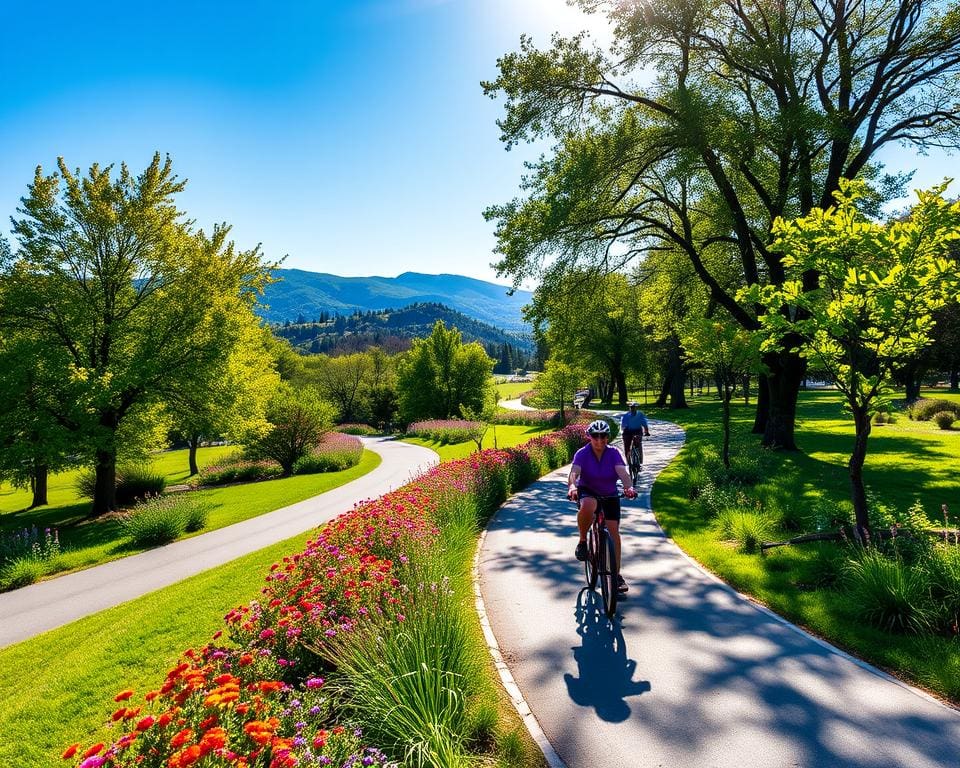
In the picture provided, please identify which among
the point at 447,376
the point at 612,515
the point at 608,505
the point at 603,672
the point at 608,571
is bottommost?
the point at 603,672

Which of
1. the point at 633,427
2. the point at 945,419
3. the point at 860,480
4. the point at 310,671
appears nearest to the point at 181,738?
the point at 310,671

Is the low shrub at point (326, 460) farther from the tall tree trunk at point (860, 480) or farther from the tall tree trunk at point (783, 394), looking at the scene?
the tall tree trunk at point (860, 480)

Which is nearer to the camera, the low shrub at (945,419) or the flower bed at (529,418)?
the low shrub at (945,419)

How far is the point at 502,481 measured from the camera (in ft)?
43.4

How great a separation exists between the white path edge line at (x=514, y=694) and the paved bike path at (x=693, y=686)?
0.07m

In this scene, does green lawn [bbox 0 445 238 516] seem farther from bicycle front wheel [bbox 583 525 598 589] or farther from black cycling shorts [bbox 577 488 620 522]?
black cycling shorts [bbox 577 488 620 522]

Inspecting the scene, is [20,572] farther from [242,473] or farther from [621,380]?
[621,380]

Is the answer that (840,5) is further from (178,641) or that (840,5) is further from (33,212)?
(33,212)

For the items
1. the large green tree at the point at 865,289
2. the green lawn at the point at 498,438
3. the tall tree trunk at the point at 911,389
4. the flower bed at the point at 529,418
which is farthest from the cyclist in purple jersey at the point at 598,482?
the tall tree trunk at the point at 911,389

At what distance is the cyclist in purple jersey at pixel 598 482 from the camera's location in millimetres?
6305

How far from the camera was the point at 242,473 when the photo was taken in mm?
27031

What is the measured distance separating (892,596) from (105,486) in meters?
24.1

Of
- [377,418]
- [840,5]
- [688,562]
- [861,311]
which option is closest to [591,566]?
[688,562]

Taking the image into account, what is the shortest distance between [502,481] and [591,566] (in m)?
6.45
